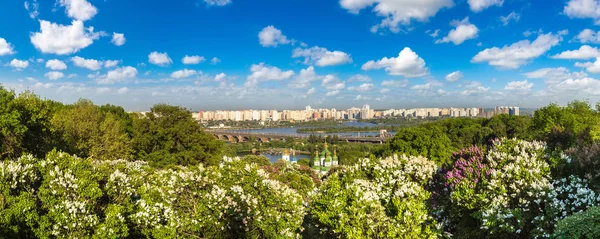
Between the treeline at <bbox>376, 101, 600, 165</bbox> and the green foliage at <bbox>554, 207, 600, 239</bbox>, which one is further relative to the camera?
the treeline at <bbox>376, 101, 600, 165</bbox>

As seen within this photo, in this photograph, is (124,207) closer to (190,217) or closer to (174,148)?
(190,217)

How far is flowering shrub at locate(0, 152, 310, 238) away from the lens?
7.29 metres

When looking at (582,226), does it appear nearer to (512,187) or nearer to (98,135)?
(512,187)

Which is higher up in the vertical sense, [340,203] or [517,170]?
[517,170]

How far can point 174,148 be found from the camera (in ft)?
69.1

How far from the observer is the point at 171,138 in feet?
68.4

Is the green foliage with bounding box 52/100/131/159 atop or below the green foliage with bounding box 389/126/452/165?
atop

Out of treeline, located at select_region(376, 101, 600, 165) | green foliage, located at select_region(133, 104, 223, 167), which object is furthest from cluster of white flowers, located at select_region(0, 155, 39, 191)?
treeline, located at select_region(376, 101, 600, 165)

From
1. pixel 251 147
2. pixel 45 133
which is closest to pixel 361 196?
pixel 45 133

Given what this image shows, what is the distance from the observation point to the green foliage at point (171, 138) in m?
20.7

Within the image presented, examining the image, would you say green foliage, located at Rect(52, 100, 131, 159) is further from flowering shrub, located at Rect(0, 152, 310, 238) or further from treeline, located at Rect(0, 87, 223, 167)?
flowering shrub, located at Rect(0, 152, 310, 238)

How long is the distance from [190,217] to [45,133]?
10.9 metres

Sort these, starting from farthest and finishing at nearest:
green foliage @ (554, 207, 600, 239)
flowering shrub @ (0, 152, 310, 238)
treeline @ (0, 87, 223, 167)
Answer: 1. treeline @ (0, 87, 223, 167)
2. flowering shrub @ (0, 152, 310, 238)
3. green foliage @ (554, 207, 600, 239)

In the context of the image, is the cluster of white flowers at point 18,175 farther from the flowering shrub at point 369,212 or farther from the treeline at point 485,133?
the treeline at point 485,133
